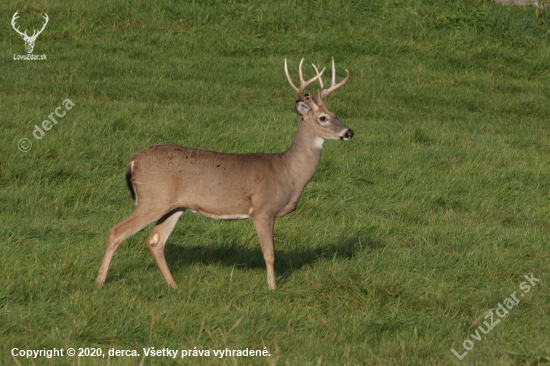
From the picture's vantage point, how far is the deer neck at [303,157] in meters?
5.15

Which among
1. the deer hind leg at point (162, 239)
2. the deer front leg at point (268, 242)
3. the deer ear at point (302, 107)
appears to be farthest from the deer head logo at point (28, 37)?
the deer front leg at point (268, 242)

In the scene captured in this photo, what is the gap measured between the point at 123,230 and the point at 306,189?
296 centimetres

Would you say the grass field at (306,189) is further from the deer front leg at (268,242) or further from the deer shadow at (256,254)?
the deer front leg at (268,242)

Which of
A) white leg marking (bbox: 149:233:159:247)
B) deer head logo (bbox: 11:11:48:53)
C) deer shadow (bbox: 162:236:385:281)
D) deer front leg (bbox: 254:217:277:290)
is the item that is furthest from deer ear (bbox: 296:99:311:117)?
deer head logo (bbox: 11:11:48:53)

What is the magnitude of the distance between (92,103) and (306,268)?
17.8ft

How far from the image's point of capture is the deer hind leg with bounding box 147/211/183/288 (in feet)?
16.4

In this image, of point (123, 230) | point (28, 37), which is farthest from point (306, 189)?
point (28, 37)

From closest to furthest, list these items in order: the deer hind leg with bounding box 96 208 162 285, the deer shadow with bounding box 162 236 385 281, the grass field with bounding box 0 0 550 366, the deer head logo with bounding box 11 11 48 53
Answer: the grass field with bounding box 0 0 550 366 < the deer hind leg with bounding box 96 208 162 285 < the deer shadow with bounding box 162 236 385 281 < the deer head logo with bounding box 11 11 48 53

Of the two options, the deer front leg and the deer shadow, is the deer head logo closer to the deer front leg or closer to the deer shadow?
the deer shadow

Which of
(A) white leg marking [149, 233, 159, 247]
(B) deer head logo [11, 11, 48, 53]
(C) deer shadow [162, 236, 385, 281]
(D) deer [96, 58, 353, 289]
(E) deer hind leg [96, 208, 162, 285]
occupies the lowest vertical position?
(C) deer shadow [162, 236, 385, 281]

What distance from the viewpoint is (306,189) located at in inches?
289

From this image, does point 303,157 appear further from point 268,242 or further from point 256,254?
point 256,254

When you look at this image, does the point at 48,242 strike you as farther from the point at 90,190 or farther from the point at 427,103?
the point at 427,103

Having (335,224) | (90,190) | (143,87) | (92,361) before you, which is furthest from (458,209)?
(143,87)
